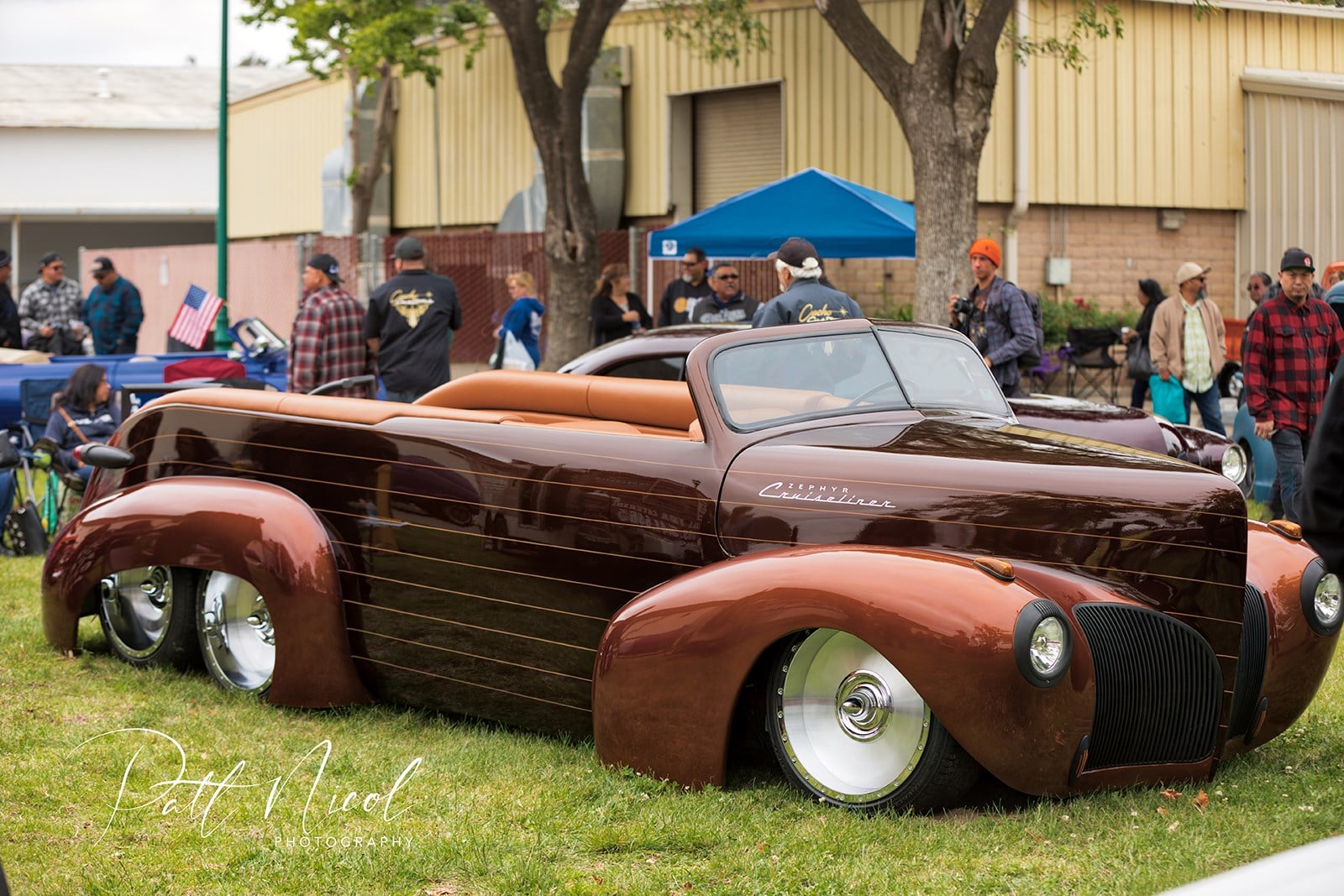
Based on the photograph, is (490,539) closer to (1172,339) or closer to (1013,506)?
(1013,506)

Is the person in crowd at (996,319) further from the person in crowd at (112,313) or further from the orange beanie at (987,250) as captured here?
the person in crowd at (112,313)

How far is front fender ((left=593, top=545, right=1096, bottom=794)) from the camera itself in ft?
13.4

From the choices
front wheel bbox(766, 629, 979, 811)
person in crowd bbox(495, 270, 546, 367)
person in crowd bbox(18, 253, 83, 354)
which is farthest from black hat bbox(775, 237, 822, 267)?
person in crowd bbox(18, 253, 83, 354)

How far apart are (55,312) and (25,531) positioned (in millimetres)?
6612

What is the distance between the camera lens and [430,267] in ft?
37.7

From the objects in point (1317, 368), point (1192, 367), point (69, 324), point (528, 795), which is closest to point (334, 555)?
point (528, 795)

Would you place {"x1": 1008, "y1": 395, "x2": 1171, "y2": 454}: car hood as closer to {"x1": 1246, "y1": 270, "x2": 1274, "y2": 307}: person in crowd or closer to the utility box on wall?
{"x1": 1246, "y1": 270, "x2": 1274, "y2": 307}: person in crowd

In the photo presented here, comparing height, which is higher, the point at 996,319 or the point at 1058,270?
the point at 1058,270

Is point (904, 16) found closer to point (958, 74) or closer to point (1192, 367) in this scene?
point (958, 74)

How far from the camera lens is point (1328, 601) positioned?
16.1ft

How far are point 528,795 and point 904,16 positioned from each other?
1466cm

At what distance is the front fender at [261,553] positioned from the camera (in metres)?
5.73

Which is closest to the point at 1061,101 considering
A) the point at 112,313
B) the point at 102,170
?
the point at 112,313

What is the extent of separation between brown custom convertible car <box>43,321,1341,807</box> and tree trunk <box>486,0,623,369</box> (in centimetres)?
1201
